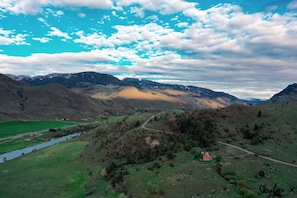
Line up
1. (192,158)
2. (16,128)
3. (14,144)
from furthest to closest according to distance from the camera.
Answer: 1. (16,128)
2. (14,144)
3. (192,158)

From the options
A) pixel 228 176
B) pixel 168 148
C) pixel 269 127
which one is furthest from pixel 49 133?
pixel 228 176

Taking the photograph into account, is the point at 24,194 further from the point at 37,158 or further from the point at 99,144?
the point at 99,144

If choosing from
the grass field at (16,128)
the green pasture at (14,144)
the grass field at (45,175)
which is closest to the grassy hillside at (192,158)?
the grass field at (45,175)

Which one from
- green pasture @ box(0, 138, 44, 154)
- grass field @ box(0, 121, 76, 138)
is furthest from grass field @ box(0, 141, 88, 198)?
grass field @ box(0, 121, 76, 138)

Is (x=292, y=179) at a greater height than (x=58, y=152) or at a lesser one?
greater

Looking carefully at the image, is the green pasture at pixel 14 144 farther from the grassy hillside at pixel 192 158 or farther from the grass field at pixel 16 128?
the grassy hillside at pixel 192 158

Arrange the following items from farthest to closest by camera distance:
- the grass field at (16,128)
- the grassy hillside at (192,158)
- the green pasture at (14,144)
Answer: the grass field at (16,128) → the green pasture at (14,144) → the grassy hillside at (192,158)

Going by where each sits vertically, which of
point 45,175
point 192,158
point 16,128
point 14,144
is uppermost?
point 192,158

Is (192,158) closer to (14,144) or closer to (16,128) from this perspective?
(14,144)

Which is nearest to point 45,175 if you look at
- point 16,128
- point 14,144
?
point 14,144
